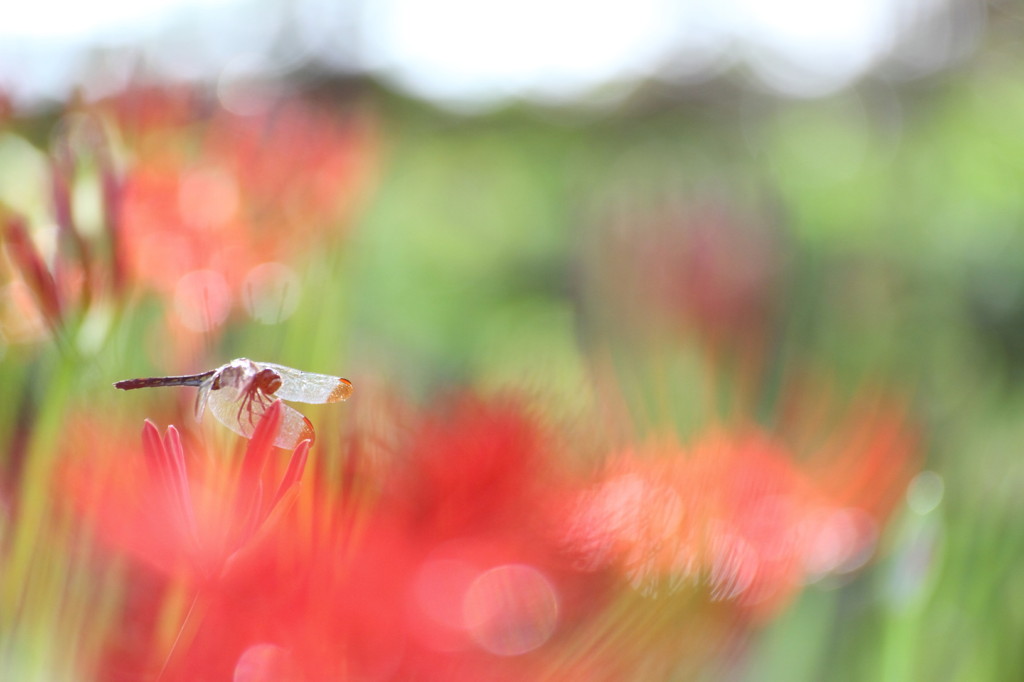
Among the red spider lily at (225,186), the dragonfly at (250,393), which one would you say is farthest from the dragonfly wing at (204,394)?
the red spider lily at (225,186)

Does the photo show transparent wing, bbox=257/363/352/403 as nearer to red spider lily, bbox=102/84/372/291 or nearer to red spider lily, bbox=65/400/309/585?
red spider lily, bbox=65/400/309/585

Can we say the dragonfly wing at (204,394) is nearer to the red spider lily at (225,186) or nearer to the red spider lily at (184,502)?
the red spider lily at (184,502)

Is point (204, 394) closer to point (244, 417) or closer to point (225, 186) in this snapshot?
point (244, 417)

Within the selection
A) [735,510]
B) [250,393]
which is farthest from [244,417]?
[735,510]

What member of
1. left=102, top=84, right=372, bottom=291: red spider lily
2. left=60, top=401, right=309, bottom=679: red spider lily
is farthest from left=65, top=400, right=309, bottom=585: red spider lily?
left=102, top=84, right=372, bottom=291: red spider lily

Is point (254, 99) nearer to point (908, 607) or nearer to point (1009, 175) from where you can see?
point (908, 607)

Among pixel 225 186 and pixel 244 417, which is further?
pixel 225 186
